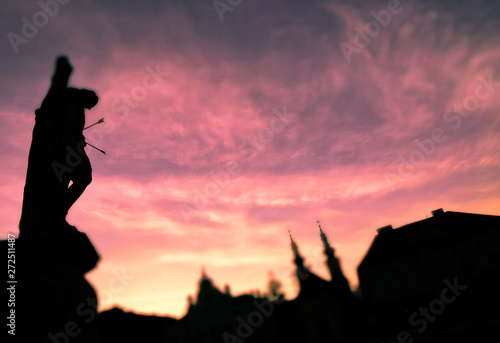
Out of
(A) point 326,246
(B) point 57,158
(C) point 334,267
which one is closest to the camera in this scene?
Result: (B) point 57,158

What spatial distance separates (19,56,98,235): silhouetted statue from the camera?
10.5ft

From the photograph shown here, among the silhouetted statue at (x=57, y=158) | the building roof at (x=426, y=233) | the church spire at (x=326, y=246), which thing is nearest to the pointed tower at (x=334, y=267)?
the church spire at (x=326, y=246)

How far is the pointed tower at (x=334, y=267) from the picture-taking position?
106 feet

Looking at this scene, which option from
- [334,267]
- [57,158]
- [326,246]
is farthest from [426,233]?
[57,158]

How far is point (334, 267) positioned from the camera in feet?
120

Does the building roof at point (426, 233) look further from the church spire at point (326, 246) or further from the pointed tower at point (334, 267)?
the church spire at point (326, 246)

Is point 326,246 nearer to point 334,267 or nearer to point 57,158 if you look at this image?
point 334,267

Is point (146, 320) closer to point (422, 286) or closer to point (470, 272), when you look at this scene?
point (422, 286)

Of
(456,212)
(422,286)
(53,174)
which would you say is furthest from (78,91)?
(456,212)

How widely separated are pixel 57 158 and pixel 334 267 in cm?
3773

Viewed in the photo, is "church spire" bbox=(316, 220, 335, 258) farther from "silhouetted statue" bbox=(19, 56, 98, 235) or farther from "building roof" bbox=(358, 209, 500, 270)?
"silhouetted statue" bbox=(19, 56, 98, 235)

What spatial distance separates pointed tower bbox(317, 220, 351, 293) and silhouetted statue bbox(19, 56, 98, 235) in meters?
31.8

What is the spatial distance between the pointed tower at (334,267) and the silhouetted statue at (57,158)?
31.8 m

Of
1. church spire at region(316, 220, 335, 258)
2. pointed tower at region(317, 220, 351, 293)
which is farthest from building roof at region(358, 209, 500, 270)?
church spire at region(316, 220, 335, 258)
